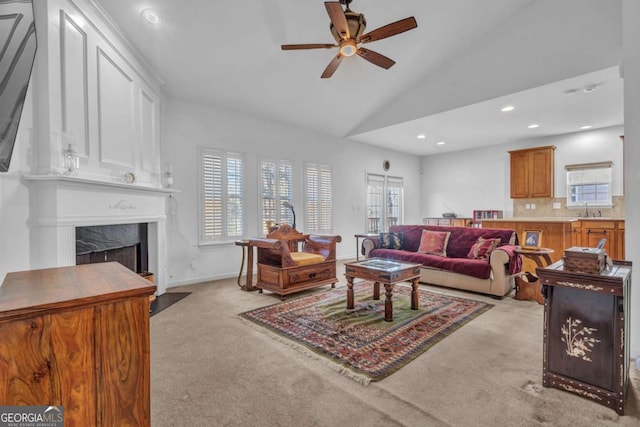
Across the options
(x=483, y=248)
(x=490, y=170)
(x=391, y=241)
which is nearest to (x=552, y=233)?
(x=483, y=248)

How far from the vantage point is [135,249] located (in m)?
3.71

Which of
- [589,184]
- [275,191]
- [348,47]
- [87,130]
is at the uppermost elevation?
[348,47]

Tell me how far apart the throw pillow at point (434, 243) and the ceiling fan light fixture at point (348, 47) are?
10.1ft

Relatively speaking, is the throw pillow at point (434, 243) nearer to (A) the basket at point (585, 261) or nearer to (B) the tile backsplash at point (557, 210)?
(A) the basket at point (585, 261)

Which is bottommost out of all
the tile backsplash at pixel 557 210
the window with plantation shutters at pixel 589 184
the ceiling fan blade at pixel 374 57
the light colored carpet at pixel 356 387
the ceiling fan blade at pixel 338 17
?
A: the light colored carpet at pixel 356 387

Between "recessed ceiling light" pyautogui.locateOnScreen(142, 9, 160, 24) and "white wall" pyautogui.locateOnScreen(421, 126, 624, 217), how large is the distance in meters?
7.34

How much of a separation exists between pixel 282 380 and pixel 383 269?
1555 mm

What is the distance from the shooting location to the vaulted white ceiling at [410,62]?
342 cm

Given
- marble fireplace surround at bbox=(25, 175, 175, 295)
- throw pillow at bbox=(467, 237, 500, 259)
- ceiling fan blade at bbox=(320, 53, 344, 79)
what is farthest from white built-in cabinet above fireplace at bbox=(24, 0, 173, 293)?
throw pillow at bbox=(467, 237, 500, 259)

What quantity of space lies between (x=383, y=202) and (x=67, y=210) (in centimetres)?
664

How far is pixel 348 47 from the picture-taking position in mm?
2846

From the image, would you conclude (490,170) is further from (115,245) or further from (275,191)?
(115,245)

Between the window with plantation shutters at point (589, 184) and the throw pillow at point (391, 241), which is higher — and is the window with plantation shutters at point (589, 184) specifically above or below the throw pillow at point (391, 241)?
above
